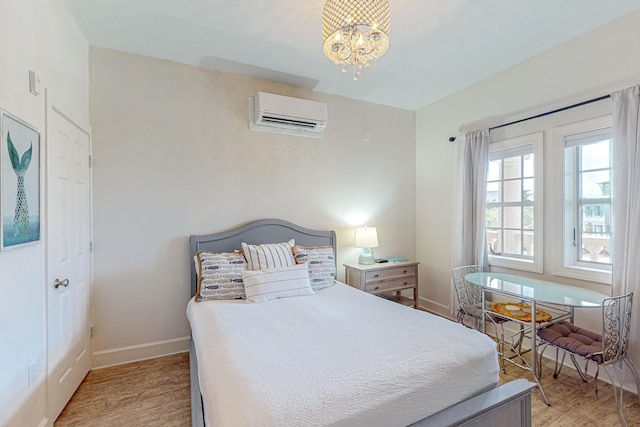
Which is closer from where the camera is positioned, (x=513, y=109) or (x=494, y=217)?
(x=513, y=109)

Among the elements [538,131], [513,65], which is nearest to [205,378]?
[538,131]

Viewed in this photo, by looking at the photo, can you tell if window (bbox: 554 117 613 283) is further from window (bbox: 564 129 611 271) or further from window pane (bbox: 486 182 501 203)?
window pane (bbox: 486 182 501 203)

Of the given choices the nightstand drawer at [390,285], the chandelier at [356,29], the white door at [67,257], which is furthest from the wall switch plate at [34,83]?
the nightstand drawer at [390,285]

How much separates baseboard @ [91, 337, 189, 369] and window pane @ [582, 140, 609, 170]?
3.92 metres

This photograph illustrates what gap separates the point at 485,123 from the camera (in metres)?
3.25

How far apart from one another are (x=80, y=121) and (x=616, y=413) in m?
4.28

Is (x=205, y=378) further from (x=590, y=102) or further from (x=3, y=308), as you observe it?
(x=590, y=102)

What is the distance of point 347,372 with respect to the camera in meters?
1.30

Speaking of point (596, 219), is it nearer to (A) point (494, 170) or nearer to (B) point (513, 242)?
(B) point (513, 242)

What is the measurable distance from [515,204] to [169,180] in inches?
136

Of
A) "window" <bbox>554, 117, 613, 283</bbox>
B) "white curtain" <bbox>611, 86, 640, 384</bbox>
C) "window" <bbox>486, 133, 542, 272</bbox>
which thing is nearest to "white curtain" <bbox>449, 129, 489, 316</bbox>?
"window" <bbox>486, 133, 542, 272</bbox>

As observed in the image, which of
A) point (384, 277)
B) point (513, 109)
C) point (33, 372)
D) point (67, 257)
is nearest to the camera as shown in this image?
point (33, 372)

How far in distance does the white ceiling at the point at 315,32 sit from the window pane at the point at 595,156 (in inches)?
36.4

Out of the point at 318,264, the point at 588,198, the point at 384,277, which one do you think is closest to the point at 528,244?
the point at 588,198
